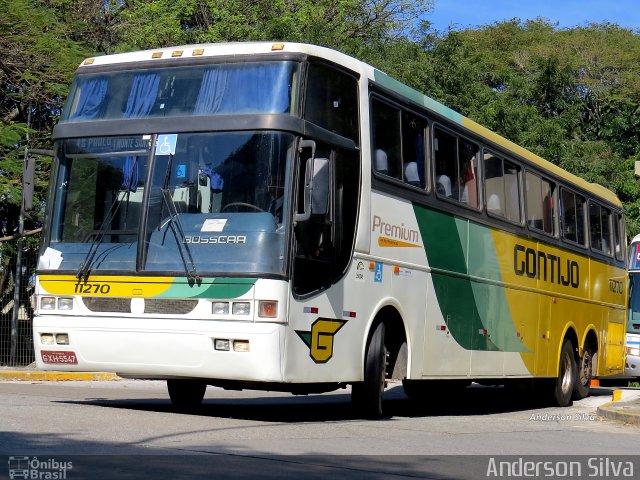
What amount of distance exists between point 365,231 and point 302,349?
164 cm

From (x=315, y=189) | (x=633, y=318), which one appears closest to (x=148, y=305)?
(x=315, y=189)

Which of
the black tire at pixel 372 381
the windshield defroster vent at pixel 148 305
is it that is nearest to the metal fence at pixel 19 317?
the windshield defroster vent at pixel 148 305

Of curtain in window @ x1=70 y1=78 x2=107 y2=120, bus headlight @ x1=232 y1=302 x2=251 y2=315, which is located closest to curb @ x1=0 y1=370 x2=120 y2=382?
curtain in window @ x1=70 y1=78 x2=107 y2=120

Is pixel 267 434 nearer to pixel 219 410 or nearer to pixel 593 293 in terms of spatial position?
pixel 219 410

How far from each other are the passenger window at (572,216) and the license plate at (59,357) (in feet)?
31.4

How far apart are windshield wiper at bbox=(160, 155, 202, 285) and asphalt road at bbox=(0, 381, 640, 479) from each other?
1.39 metres

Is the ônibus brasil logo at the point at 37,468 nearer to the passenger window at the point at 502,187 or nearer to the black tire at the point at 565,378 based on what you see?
the passenger window at the point at 502,187

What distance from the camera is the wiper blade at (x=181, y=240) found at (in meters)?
10.3

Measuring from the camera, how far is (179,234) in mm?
10484

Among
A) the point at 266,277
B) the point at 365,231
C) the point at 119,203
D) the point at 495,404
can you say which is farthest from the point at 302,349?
the point at 495,404

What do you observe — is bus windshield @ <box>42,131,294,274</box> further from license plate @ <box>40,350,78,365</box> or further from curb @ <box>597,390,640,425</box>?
curb @ <box>597,390,640,425</box>

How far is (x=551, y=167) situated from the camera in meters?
17.7

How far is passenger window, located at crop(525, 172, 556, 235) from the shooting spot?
16.5 metres

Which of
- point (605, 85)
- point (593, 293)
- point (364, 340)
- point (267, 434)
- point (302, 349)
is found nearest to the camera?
point (267, 434)
